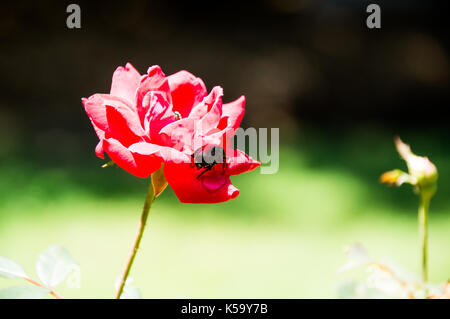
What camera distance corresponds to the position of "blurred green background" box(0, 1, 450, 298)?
104cm

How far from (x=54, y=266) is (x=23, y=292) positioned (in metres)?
0.04

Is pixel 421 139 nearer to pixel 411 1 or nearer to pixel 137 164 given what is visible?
pixel 411 1

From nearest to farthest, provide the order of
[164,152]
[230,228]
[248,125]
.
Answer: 1. [164,152]
2. [230,228]
3. [248,125]

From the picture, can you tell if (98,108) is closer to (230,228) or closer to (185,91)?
(185,91)

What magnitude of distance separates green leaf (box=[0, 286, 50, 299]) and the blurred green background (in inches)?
26.7

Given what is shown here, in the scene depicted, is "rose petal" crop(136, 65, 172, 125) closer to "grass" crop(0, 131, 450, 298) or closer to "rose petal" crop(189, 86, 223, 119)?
"rose petal" crop(189, 86, 223, 119)

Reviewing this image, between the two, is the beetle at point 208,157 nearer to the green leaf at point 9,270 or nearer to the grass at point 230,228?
the green leaf at point 9,270

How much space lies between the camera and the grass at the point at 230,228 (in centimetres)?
97

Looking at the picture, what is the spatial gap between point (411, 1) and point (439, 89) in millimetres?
319

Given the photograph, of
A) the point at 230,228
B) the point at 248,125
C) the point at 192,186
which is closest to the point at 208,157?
the point at 192,186

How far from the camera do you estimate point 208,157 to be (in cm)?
23

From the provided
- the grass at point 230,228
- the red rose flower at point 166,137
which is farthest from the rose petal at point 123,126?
the grass at point 230,228

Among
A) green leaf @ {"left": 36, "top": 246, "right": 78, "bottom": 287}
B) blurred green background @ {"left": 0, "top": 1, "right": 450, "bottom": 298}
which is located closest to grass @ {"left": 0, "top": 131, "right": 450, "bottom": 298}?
blurred green background @ {"left": 0, "top": 1, "right": 450, "bottom": 298}
